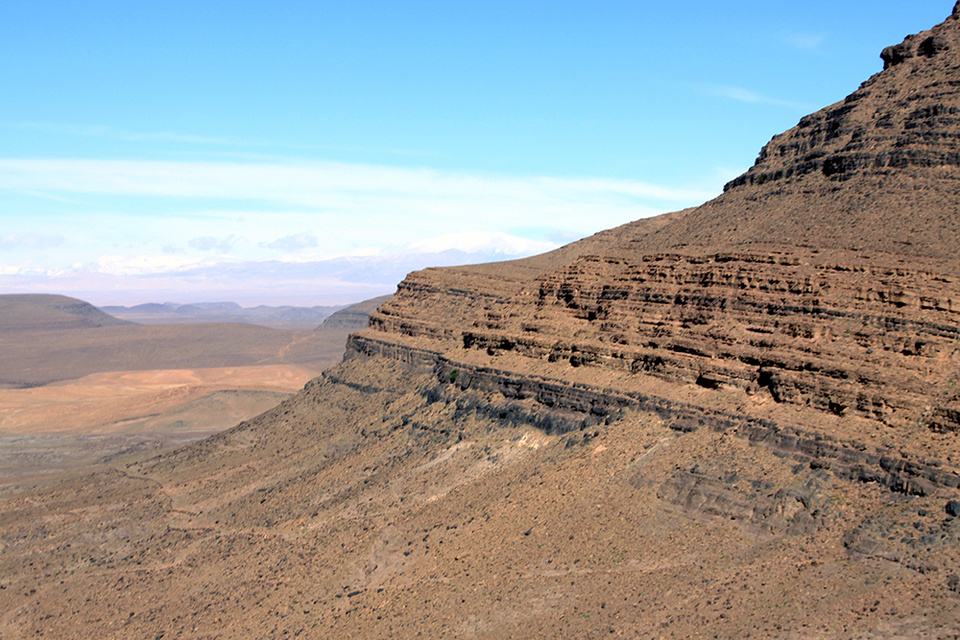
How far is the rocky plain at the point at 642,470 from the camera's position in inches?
946

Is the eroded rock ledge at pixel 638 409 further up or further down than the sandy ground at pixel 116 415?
further up

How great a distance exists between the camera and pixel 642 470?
99.5 ft

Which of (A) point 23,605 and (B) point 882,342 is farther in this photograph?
(A) point 23,605

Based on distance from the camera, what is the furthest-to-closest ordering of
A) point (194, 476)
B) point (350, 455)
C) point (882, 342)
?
point (194, 476)
point (350, 455)
point (882, 342)

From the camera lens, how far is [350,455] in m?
43.8

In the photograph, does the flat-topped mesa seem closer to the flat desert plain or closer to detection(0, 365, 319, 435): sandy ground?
the flat desert plain

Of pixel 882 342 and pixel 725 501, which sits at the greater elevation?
pixel 882 342

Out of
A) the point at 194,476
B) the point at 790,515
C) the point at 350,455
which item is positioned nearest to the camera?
the point at 790,515

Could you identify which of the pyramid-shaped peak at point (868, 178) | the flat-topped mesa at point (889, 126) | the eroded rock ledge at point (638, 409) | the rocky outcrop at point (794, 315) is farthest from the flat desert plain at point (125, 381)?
the flat-topped mesa at point (889, 126)

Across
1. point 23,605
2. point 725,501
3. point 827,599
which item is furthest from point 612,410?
point 23,605

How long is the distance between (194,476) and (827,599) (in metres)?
36.0

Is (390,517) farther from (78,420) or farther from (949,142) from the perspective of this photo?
(78,420)

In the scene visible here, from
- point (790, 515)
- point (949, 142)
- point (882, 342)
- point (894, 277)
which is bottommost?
point (790, 515)

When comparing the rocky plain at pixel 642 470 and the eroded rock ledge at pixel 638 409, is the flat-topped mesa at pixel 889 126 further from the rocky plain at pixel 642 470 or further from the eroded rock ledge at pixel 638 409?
the eroded rock ledge at pixel 638 409
